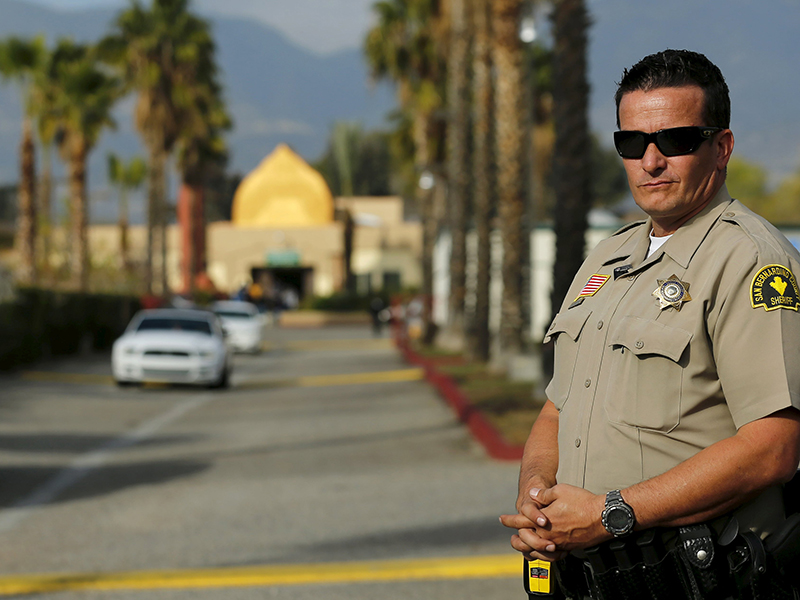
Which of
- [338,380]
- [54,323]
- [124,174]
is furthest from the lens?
[124,174]

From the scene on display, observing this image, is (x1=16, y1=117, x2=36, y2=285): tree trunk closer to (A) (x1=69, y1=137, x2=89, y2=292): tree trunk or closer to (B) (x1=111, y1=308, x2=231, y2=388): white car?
(A) (x1=69, y1=137, x2=89, y2=292): tree trunk

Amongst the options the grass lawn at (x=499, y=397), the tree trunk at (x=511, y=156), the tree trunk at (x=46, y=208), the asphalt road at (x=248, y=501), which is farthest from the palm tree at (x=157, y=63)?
the asphalt road at (x=248, y=501)

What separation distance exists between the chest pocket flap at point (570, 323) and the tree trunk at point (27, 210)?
35.4 meters

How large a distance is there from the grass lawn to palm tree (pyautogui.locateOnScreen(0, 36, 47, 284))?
54.7 feet

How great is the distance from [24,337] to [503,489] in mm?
18236

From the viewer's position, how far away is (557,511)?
2805 millimetres

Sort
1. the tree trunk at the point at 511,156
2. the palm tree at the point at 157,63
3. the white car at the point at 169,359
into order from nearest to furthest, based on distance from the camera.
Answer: the white car at the point at 169,359, the tree trunk at the point at 511,156, the palm tree at the point at 157,63

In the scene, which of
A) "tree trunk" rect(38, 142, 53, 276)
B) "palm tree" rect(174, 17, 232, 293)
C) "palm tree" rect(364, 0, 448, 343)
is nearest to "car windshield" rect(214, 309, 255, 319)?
"palm tree" rect(364, 0, 448, 343)

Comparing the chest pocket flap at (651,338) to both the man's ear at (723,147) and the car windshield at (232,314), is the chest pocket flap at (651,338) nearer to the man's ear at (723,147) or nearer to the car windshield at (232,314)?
the man's ear at (723,147)

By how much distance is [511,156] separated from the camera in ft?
75.8

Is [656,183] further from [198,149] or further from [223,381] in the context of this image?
[198,149]

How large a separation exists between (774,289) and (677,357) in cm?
25

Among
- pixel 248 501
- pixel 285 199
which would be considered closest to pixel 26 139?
pixel 248 501

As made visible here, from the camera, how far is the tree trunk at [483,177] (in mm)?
25031
